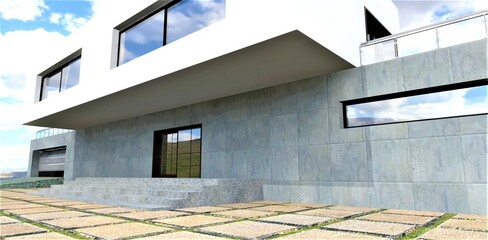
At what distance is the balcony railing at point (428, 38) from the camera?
507cm

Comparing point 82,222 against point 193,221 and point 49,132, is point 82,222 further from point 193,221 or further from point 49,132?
point 49,132

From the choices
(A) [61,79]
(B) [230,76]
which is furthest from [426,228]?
(A) [61,79]

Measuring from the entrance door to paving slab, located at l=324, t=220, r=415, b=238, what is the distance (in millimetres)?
5599

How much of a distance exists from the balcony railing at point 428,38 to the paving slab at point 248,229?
3990 millimetres

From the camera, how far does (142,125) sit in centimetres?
1065

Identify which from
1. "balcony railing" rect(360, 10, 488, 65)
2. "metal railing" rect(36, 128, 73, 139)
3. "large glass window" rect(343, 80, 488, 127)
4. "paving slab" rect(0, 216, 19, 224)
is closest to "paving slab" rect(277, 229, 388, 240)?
"large glass window" rect(343, 80, 488, 127)

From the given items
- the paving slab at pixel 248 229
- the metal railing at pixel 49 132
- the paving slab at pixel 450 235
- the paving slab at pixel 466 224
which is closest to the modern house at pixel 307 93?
the paving slab at pixel 466 224

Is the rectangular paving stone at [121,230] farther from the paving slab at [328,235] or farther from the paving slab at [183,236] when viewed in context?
the paving slab at [328,235]

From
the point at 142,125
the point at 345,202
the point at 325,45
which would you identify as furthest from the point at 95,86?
the point at 345,202

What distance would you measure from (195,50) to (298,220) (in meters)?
3.64

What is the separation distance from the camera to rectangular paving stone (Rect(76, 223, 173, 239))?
3.10 meters

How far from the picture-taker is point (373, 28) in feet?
27.7

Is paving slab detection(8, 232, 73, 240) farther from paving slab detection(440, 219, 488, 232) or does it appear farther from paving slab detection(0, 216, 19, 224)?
paving slab detection(440, 219, 488, 232)

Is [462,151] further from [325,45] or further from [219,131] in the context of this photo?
[219,131]
